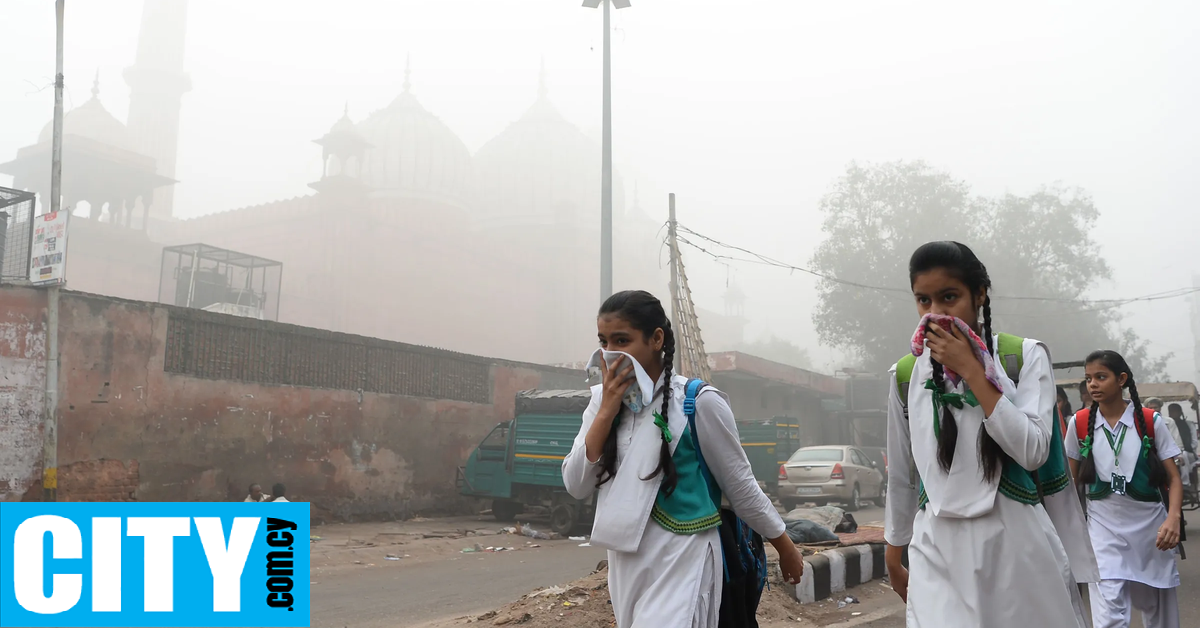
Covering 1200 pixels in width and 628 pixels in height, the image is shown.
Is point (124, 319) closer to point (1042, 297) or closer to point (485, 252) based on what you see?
point (485, 252)

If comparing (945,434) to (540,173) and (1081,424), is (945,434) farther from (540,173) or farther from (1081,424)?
(540,173)

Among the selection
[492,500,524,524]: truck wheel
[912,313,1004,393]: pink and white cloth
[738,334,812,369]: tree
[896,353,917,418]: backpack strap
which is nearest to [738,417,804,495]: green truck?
[492,500,524,524]: truck wheel

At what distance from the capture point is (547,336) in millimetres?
44219

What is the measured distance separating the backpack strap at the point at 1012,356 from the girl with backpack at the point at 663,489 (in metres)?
0.84

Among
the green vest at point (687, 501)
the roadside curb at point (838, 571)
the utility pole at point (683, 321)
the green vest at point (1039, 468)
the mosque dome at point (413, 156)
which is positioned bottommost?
the roadside curb at point (838, 571)

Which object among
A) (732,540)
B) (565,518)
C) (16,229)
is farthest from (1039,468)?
(16,229)

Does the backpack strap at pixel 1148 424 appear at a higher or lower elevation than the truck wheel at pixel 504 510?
higher

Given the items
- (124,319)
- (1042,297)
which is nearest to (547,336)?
(1042,297)

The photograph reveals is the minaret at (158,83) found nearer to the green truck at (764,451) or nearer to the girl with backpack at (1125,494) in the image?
the green truck at (764,451)

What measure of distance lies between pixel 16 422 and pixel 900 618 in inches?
453

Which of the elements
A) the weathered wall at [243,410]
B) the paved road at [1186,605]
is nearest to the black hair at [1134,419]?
the paved road at [1186,605]

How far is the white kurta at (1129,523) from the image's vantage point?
4680mm

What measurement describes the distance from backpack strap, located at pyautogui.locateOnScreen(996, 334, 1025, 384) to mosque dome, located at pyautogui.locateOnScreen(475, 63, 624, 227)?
44505 millimetres

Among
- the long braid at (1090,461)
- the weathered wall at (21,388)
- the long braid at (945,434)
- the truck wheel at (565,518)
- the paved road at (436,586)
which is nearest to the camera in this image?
the long braid at (945,434)
